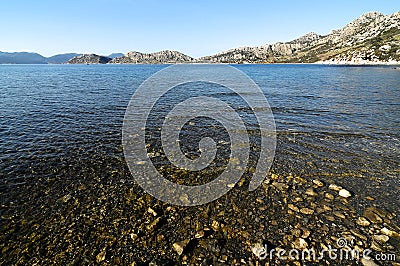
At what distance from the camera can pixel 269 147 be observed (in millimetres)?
16750

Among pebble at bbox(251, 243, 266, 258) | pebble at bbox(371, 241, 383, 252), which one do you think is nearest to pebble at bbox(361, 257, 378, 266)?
pebble at bbox(371, 241, 383, 252)

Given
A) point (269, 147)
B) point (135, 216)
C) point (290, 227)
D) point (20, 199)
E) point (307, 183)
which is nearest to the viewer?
point (290, 227)

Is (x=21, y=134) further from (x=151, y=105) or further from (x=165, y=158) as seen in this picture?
(x=151, y=105)

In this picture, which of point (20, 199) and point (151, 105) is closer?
point (20, 199)

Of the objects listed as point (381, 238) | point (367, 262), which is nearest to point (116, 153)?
point (367, 262)

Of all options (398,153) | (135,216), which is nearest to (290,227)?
(135,216)

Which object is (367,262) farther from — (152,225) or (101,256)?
(101,256)

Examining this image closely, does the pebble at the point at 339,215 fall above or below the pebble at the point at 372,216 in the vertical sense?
below

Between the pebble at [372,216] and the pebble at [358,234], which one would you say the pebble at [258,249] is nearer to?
the pebble at [358,234]

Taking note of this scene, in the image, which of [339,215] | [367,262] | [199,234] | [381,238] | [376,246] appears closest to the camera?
[367,262]

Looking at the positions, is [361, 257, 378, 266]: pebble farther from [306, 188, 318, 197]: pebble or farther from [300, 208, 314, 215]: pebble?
[306, 188, 318, 197]: pebble

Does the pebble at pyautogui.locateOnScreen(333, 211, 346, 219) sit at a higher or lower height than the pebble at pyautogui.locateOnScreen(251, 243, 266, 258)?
higher

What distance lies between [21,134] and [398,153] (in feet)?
95.6

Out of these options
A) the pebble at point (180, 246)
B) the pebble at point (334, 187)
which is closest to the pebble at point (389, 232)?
the pebble at point (334, 187)
